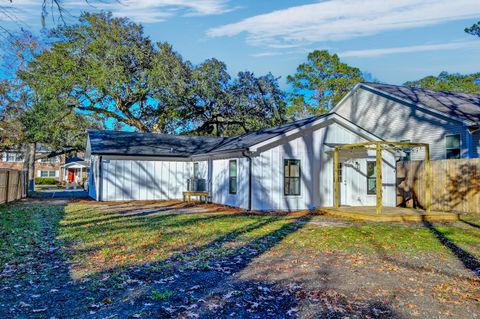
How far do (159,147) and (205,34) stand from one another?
7.38 meters

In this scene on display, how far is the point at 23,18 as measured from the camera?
493 centimetres

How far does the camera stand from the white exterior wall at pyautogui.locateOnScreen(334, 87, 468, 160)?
17.1m

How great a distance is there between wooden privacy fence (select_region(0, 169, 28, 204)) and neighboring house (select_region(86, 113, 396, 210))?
3797 mm

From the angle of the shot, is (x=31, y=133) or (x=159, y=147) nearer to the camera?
(x=159, y=147)

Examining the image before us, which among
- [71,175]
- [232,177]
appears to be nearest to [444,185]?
[232,177]

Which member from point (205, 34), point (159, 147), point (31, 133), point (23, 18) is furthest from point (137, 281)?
point (31, 133)

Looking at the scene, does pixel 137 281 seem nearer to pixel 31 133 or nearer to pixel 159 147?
pixel 159 147

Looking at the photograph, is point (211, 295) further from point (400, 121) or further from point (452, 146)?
point (400, 121)

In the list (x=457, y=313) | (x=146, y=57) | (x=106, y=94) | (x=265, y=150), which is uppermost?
(x=146, y=57)

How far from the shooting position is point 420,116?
60.1 feet

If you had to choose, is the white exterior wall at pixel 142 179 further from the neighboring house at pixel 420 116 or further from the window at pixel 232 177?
the neighboring house at pixel 420 116

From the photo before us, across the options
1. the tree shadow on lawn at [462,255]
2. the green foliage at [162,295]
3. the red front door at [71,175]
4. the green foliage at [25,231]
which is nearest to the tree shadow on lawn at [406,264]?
the tree shadow on lawn at [462,255]

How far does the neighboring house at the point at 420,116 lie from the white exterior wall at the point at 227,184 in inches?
366

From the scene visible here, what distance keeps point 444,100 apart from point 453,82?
1052 inches
